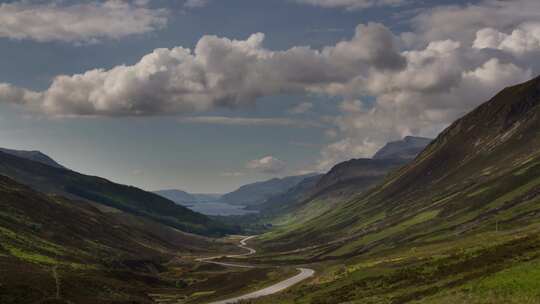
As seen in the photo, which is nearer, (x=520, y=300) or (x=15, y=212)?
(x=520, y=300)

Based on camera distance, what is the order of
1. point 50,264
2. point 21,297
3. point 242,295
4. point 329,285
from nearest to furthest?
1. point 21,297
2. point 329,285
3. point 242,295
4. point 50,264

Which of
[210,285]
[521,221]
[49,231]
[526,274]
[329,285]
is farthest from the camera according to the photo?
[49,231]

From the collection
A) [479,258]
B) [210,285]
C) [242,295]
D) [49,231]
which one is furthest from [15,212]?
[479,258]

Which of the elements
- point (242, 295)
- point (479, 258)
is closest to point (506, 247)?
point (479, 258)

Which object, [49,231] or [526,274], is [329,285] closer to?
[526,274]

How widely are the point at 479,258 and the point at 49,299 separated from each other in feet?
216

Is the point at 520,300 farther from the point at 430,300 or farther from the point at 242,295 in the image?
the point at 242,295

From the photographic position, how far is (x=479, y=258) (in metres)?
66.1

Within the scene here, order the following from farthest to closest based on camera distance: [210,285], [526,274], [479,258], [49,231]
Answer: [49,231], [210,285], [479,258], [526,274]

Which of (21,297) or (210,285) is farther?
(210,285)

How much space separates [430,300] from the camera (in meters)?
49.4

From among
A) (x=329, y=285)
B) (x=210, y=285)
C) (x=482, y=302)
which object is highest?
(x=482, y=302)

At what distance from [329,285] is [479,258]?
2876 cm

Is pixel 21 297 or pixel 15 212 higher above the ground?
pixel 15 212
